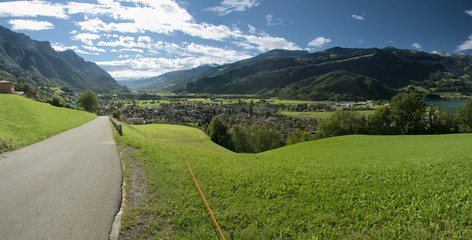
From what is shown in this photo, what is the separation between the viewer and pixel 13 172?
30.9ft

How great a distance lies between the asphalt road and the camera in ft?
18.2

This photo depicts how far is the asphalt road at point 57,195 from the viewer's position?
18.2 ft

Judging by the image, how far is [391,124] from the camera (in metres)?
47.7

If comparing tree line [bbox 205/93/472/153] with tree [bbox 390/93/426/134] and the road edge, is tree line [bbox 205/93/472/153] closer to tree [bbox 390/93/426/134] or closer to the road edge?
tree [bbox 390/93/426/134]

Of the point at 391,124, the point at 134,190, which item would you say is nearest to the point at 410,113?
the point at 391,124

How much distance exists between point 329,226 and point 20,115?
102 ft

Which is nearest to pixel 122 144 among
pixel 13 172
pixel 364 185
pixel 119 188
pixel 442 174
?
pixel 13 172

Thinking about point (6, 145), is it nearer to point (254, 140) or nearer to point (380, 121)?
point (254, 140)

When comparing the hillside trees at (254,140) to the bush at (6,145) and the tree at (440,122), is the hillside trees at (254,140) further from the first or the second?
the bush at (6,145)

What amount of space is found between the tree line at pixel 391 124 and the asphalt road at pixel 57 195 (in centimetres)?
4936

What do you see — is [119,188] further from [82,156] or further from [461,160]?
[461,160]

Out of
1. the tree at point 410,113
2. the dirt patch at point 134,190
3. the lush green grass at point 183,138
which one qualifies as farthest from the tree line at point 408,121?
the dirt patch at point 134,190

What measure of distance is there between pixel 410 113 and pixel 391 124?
5614 mm

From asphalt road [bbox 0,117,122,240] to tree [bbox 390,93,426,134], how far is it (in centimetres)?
5241
